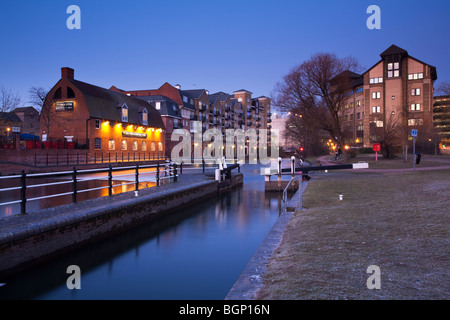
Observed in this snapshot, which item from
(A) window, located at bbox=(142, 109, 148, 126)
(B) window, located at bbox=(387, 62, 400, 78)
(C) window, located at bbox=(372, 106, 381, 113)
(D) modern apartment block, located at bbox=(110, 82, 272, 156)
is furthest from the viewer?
(D) modern apartment block, located at bbox=(110, 82, 272, 156)

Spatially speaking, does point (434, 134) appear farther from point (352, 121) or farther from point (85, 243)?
point (85, 243)

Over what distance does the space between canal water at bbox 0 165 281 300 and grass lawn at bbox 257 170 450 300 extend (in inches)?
76.9

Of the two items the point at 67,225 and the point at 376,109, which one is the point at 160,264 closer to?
the point at 67,225

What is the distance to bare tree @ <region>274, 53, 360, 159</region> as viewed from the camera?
3684 cm

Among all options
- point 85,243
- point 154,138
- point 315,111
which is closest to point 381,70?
point 315,111

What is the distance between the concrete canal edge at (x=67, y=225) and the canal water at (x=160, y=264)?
0.25 meters

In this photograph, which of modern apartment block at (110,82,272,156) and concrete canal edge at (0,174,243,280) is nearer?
concrete canal edge at (0,174,243,280)

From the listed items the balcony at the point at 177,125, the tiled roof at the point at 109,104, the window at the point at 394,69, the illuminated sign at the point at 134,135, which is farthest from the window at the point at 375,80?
the illuminated sign at the point at 134,135

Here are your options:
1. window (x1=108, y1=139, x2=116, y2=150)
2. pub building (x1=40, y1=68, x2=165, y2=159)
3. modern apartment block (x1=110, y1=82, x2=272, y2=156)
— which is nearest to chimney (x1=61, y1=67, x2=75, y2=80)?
pub building (x1=40, y1=68, x2=165, y2=159)

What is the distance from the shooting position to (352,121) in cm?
7581

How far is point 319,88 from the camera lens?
38.5 meters

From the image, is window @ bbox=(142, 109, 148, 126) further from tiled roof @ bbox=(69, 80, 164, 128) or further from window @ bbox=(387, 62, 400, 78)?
window @ bbox=(387, 62, 400, 78)

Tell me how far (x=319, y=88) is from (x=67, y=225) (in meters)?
34.9

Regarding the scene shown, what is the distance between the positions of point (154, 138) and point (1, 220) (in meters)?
50.4
